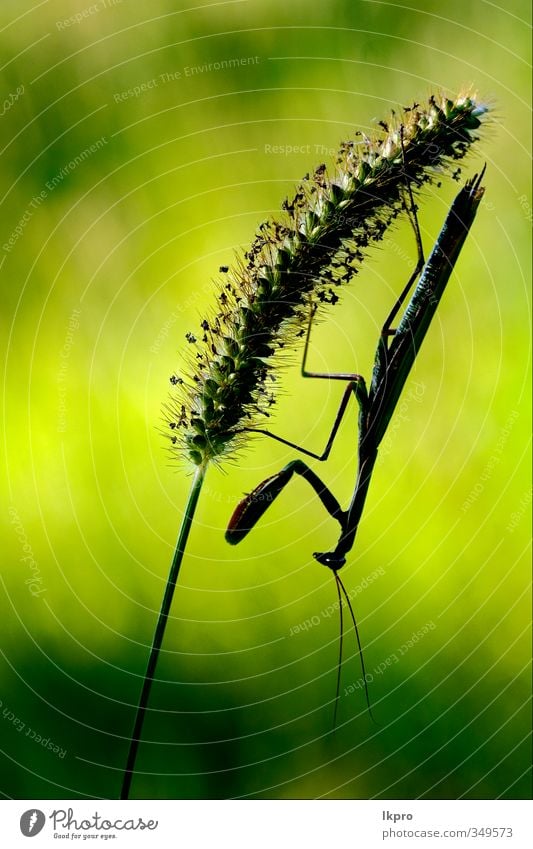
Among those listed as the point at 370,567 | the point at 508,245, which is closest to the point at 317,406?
the point at 370,567

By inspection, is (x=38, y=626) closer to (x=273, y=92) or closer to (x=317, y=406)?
(x=317, y=406)
